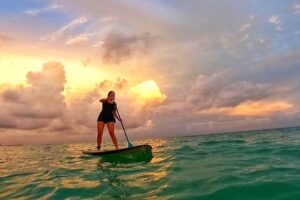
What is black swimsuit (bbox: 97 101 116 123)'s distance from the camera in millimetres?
18641

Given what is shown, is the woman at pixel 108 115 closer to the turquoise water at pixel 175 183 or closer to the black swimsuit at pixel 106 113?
the black swimsuit at pixel 106 113

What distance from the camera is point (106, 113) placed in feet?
61.4

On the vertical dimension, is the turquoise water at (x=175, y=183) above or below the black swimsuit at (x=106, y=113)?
below

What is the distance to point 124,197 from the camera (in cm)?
747

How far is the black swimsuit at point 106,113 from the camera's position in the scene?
18.6 metres

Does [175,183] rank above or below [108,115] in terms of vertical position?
below

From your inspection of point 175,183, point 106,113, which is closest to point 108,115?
point 106,113

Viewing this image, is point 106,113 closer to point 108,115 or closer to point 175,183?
point 108,115

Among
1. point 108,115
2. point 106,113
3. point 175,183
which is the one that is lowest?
point 175,183

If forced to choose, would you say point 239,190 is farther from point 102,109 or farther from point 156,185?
point 102,109

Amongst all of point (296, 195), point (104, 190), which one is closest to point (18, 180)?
point (104, 190)

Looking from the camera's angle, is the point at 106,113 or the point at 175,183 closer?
the point at 175,183

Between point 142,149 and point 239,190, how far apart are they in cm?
829

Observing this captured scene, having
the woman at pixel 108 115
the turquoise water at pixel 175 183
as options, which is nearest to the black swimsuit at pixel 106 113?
the woman at pixel 108 115
